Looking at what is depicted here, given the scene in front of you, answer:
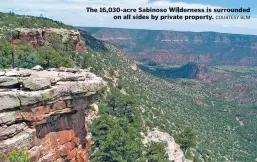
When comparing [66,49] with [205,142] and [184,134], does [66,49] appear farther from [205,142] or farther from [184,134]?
[205,142]

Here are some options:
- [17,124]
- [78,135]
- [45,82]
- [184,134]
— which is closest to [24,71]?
[45,82]

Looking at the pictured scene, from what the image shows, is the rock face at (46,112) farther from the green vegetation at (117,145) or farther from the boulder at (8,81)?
the green vegetation at (117,145)

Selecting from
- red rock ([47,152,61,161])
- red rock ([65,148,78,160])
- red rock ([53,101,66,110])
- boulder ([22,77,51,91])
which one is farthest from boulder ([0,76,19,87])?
red rock ([65,148,78,160])

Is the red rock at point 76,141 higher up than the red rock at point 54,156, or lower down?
higher up

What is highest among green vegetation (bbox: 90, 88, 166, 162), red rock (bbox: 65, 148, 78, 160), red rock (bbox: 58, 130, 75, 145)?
red rock (bbox: 58, 130, 75, 145)

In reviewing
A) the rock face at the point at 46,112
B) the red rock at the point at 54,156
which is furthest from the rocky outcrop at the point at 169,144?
the red rock at the point at 54,156

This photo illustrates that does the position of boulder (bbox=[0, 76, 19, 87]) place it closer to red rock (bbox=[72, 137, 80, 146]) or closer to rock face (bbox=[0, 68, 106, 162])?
rock face (bbox=[0, 68, 106, 162])
